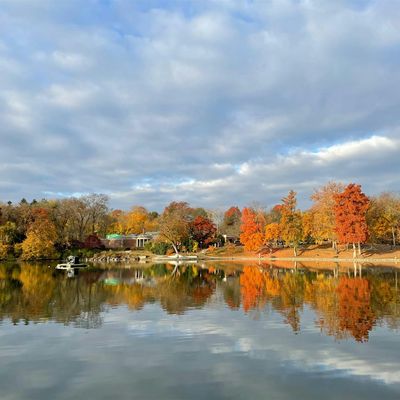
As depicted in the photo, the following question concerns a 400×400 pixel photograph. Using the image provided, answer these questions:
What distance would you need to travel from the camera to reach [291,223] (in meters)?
63.6

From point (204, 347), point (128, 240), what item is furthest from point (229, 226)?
point (204, 347)

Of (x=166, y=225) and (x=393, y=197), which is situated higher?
(x=393, y=197)

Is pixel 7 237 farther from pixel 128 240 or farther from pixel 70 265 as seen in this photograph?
pixel 128 240

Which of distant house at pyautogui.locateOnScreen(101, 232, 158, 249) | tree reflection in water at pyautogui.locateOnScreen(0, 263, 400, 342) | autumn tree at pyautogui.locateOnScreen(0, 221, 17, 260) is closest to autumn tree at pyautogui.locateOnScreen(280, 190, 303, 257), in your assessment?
tree reflection in water at pyautogui.locateOnScreen(0, 263, 400, 342)

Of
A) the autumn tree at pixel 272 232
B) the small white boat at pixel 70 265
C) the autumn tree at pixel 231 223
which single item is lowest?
the small white boat at pixel 70 265

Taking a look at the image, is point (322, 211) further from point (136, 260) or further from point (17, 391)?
point (17, 391)

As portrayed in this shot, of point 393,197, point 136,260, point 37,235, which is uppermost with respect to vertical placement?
point 393,197

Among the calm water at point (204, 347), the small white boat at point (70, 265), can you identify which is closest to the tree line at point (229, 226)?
the small white boat at point (70, 265)

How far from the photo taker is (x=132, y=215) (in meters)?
111

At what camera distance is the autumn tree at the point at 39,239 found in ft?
218

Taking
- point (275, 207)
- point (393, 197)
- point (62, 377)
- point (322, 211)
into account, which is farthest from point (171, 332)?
point (275, 207)

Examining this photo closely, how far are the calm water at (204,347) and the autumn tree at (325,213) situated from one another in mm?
39682

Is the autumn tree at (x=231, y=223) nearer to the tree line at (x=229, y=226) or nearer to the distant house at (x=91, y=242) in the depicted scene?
the tree line at (x=229, y=226)

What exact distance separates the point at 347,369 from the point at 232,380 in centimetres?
306
